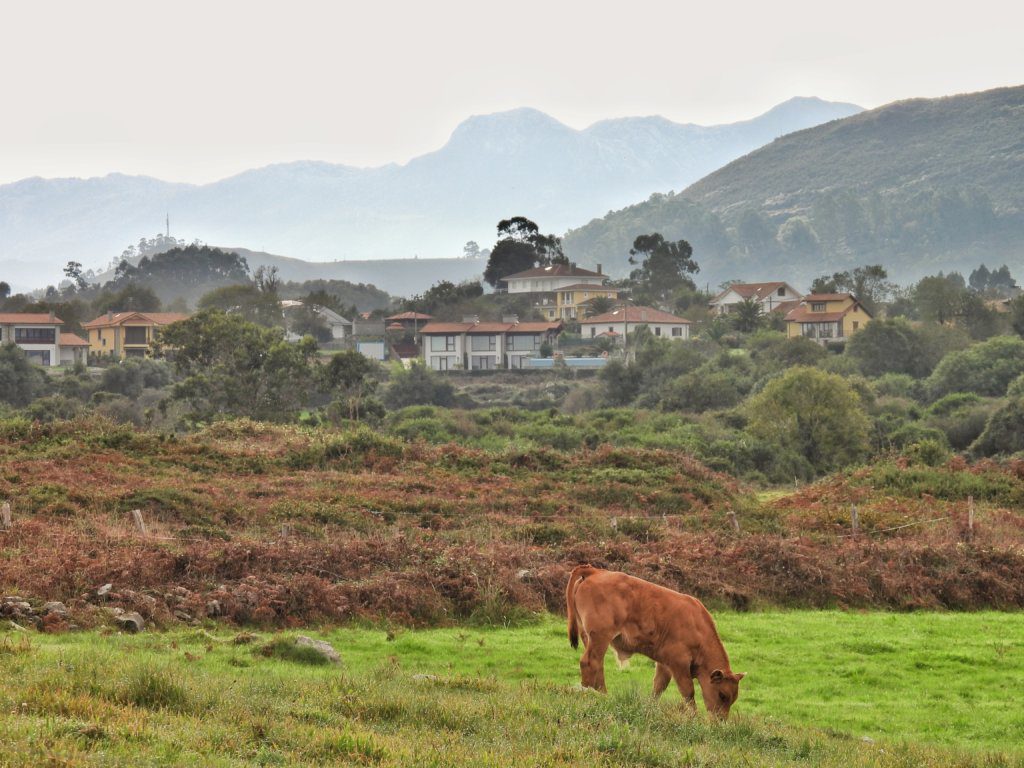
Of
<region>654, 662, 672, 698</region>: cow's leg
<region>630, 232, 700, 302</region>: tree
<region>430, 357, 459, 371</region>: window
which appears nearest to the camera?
<region>654, 662, 672, 698</region>: cow's leg

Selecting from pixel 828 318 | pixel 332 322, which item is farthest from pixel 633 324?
pixel 332 322

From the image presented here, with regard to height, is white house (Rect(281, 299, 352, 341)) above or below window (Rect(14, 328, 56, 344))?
above

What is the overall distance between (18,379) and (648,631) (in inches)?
2904

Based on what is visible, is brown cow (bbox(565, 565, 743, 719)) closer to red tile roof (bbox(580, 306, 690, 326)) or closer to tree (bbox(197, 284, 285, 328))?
red tile roof (bbox(580, 306, 690, 326))

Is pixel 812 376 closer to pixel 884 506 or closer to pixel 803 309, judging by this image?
pixel 884 506

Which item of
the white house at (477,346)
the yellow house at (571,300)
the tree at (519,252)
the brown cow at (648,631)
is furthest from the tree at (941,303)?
the brown cow at (648,631)

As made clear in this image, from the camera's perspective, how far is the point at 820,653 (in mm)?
18688

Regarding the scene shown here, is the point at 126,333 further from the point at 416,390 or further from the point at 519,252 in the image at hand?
the point at 519,252

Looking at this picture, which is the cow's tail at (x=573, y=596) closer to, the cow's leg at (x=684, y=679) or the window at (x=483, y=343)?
the cow's leg at (x=684, y=679)

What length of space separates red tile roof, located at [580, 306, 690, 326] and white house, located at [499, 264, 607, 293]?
739 inches

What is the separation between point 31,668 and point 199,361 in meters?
64.3

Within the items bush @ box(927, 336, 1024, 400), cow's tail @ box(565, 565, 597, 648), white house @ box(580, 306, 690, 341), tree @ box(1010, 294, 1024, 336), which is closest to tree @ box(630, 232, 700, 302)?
white house @ box(580, 306, 690, 341)

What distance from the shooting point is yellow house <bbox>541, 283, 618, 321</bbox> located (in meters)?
144

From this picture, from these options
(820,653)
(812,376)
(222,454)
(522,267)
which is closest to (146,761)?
→ (820,653)
